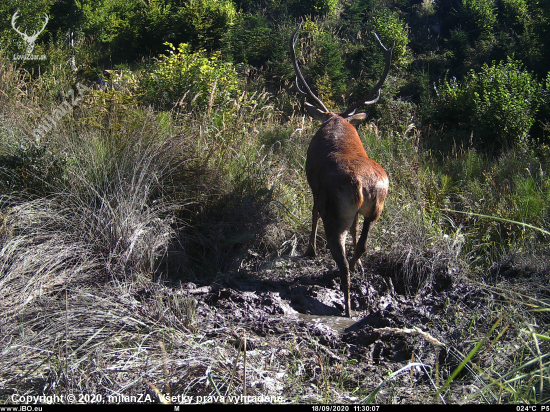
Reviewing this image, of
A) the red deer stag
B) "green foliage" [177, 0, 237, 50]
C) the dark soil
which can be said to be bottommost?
the dark soil

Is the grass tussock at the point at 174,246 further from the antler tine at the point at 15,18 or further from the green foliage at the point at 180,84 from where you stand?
the antler tine at the point at 15,18

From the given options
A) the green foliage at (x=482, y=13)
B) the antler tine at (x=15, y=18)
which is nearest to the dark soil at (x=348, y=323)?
the antler tine at (x=15, y=18)

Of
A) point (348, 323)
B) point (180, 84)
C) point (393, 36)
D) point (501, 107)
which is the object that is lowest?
point (348, 323)

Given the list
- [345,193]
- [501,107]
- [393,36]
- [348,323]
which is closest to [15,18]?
[345,193]

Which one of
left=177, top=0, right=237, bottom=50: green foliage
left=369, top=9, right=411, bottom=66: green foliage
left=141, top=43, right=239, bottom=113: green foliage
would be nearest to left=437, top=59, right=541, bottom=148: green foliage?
left=369, top=9, right=411, bottom=66: green foliage

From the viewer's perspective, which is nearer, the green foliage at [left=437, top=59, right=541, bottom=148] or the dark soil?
the dark soil

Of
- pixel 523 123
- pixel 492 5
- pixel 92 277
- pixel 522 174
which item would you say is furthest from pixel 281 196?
pixel 492 5

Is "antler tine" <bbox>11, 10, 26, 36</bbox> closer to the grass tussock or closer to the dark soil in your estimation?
the grass tussock

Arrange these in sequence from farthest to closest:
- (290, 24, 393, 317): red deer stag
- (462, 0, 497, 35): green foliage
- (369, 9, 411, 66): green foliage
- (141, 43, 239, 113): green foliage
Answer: (462, 0, 497, 35): green foliage < (369, 9, 411, 66): green foliage < (141, 43, 239, 113): green foliage < (290, 24, 393, 317): red deer stag

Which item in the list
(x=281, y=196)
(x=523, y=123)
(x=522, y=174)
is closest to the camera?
(x=281, y=196)

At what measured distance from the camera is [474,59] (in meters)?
14.1

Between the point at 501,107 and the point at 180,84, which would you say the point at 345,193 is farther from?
the point at 501,107

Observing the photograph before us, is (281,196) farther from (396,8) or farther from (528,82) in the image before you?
(396,8)

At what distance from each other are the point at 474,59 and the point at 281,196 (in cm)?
1211
